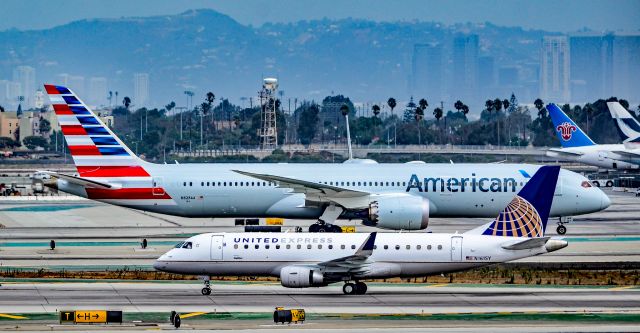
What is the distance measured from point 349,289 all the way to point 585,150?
91286mm

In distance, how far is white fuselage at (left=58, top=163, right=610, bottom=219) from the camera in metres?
71.4

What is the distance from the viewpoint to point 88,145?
72.1 meters

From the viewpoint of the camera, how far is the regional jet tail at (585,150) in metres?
137

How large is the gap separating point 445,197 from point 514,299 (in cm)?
2274

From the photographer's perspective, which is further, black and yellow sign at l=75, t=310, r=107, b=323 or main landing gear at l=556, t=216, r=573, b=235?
main landing gear at l=556, t=216, r=573, b=235

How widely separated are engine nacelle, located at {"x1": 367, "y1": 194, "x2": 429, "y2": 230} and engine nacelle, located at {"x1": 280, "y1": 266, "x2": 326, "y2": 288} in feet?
64.7

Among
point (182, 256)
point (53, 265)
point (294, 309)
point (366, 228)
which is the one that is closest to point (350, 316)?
point (294, 309)

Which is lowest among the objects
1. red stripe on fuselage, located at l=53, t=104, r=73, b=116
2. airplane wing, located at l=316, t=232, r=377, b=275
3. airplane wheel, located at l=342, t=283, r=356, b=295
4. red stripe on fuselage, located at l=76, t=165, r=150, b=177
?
airplane wheel, located at l=342, t=283, r=356, b=295

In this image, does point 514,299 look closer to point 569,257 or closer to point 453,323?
point 453,323

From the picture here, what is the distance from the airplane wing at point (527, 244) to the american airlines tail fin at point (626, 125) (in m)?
90.2

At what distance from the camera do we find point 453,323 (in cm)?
4291

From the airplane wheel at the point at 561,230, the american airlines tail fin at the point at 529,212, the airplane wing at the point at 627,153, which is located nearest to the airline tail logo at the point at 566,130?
the airplane wing at the point at 627,153

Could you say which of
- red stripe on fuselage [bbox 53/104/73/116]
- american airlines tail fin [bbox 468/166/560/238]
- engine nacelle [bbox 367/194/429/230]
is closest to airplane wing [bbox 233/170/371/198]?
engine nacelle [bbox 367/194/429/230]

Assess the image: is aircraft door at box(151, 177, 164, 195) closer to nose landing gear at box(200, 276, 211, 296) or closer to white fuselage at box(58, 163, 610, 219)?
white fuselage at box(58, 163, 610, 219)
